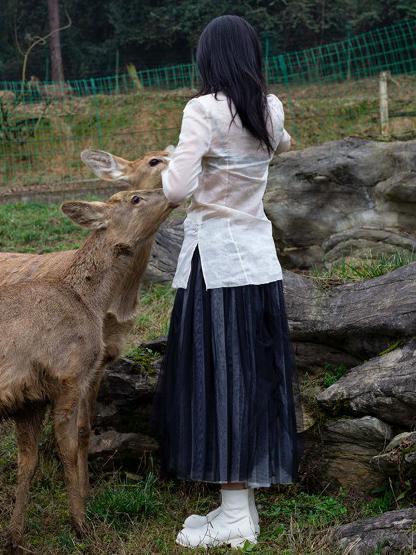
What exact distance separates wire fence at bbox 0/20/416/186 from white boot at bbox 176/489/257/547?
11877 mm

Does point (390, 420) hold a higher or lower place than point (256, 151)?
lower

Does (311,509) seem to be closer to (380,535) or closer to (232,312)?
(380,535)

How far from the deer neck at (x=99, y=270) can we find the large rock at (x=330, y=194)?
14.8 feet

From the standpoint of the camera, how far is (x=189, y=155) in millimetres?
4508

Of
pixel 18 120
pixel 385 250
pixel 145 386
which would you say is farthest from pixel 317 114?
pixel 145 386

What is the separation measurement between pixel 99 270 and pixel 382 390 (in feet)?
6.24

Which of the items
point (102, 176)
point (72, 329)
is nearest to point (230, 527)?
point (72, 329)

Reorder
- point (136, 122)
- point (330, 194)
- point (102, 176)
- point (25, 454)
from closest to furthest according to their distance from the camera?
point (25, 454) → point (102, 176) → point (330, 194) → point (136, 122)

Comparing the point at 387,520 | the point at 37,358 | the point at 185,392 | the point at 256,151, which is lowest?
the point at 387,520

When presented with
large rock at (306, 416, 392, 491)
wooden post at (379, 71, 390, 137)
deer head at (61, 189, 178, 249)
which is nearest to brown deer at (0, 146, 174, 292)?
deer head at (61, 189, 178, 249)

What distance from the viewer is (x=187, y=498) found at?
5539mm

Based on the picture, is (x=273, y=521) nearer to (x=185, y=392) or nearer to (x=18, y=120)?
(x=185, y=392)

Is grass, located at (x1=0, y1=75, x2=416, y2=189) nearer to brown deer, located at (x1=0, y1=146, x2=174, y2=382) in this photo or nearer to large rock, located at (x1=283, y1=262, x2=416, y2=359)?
brown deer, located at (x1=0, y1=146, x2=174, y2=382)

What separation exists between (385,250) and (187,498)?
4.36 metres
